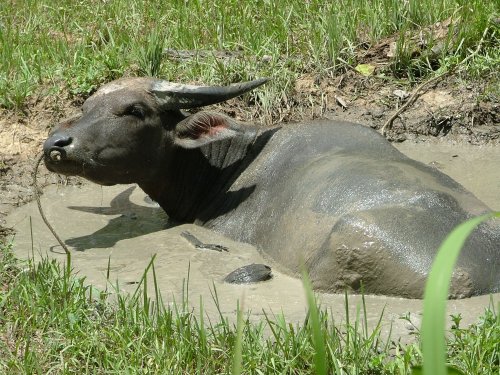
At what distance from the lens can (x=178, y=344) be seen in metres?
3.94

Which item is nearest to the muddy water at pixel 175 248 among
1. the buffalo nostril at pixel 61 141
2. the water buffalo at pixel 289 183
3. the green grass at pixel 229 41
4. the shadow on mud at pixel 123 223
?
the shadow on mud at pixel 123 223

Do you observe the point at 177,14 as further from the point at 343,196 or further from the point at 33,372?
the point at 33,372

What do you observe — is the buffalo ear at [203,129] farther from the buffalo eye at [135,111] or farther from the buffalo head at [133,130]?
the buffalo eye at [135,111]

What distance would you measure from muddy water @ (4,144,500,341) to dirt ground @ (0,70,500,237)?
0.21 meters

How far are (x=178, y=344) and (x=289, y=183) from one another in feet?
7.70

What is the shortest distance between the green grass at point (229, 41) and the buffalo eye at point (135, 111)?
5.81 feet

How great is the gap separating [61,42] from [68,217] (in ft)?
7.85

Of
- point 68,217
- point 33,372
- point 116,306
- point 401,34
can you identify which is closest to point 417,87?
point 401,34

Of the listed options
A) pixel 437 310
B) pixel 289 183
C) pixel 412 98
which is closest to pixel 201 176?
pixel 289 183

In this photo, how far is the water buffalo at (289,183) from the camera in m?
4.94

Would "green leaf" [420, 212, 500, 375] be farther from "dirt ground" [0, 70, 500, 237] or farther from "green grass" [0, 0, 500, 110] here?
"green grass" [0, 0, 500, 110]

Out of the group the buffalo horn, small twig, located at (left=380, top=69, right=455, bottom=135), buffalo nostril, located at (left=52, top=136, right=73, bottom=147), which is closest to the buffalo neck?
the buffalo horn

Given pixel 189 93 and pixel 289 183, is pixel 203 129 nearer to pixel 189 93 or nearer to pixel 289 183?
pixel 189 93

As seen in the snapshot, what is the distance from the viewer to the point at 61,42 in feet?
28.7
